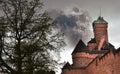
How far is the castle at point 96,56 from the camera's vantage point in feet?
136

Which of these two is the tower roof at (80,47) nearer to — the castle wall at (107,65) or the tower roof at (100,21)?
the tower roof at (100,21)

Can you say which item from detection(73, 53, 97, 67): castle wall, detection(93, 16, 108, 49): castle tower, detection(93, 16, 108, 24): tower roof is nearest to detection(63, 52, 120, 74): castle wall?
detection(73, 53, 97, 67): castle wall

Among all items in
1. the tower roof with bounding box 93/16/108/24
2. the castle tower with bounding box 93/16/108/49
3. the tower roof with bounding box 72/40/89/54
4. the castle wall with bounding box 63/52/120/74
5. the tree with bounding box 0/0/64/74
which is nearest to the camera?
Answer: the tree with bounding box 0/0/64/74

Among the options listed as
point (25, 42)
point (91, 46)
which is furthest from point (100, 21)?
point (25, 42)

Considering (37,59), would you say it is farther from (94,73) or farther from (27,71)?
(94,73)

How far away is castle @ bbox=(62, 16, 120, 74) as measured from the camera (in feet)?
136

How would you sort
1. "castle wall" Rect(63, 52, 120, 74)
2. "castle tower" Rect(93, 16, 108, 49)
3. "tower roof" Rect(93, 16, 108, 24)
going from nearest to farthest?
1. "castle wall" Rect(63, 52, 120, 74)
2. "castle tower" Rect(93, 16, 108, 49)
3. "tower roof" Rect(93, 16, 108, 24)

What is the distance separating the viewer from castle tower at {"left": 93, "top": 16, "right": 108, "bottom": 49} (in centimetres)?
7231

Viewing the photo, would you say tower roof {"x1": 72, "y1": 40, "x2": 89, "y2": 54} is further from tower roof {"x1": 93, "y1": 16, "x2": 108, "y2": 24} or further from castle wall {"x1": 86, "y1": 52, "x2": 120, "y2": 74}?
castle wall {"x1": 86, "y1": 52, "x2": 120, "y2": 74}

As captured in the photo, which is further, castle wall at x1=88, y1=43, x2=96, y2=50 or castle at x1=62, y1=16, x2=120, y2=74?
castle wall at x1=88, y1=43, x2=96, y2=50

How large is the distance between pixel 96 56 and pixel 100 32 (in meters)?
16.6

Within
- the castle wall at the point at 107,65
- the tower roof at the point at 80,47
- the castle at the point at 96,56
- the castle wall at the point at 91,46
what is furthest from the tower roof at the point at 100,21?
the castle wall at the point at 107,65

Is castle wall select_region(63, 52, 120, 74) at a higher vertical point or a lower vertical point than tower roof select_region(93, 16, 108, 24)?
lower

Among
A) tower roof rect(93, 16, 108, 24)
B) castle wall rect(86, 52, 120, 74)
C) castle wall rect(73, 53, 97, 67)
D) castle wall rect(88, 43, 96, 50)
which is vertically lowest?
castle wall rect(73, 53, 97, 67)
